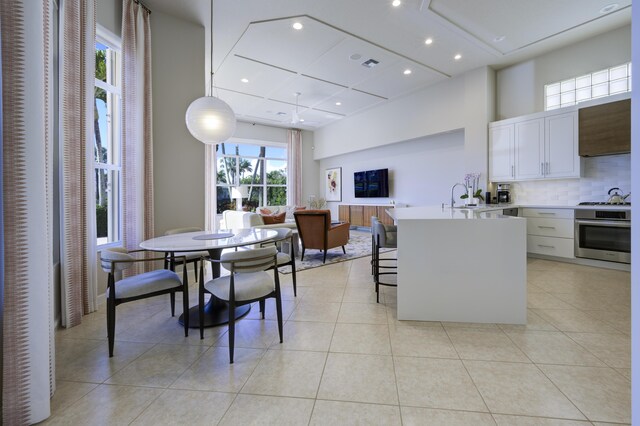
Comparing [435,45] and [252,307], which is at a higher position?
[435,45]

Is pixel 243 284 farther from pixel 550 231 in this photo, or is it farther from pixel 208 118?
pixel 550 231

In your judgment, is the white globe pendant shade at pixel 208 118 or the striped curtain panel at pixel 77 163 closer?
the striped curtain panel at pixel 77 163

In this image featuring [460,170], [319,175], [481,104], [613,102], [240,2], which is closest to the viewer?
[240,2]

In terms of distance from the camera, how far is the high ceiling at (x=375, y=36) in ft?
11.6

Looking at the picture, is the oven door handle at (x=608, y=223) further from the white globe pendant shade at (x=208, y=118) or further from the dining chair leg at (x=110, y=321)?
the dining chair leg at (x=110, y=321)

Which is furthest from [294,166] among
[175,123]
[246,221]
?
[175,123]

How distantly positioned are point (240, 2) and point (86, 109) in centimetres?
218

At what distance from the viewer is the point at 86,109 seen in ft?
8.49

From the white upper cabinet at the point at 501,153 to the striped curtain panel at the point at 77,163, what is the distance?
19.6 ft

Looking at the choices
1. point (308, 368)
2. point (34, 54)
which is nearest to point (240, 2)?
point (34, 54)

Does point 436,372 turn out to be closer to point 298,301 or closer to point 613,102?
point 298,301

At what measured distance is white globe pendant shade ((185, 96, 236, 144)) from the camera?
8.83ft

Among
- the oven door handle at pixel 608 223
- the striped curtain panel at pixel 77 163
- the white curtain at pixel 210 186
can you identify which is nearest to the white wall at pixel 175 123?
the striped curtain panel at pixel 77 163

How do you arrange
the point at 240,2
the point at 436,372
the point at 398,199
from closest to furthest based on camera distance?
the point at 436,372, the point at 240,2, the point at 398,199
